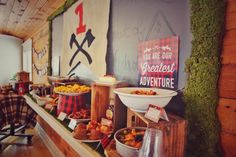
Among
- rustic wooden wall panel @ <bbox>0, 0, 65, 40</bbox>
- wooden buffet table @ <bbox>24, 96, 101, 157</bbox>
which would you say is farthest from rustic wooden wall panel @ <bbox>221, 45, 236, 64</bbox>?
rustic wooden wall panel @ <bbox>0, 0, 65, 40</bbox>

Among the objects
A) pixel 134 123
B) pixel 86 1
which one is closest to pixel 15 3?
pixel 86 1

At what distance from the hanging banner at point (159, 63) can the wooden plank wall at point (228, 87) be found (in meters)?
0.31

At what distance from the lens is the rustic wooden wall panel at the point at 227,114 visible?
39.4 inches

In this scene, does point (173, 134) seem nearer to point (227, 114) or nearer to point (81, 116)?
point (227, 114)

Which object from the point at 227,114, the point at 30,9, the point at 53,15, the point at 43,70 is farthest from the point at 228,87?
the point at 43,70

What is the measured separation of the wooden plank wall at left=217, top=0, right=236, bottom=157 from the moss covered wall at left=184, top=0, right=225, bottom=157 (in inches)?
1.0

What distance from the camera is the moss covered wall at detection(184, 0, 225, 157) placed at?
1030 millimetres

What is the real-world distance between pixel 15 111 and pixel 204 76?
10.1 feet

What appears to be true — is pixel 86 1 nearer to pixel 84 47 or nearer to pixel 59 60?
pixel 84 47

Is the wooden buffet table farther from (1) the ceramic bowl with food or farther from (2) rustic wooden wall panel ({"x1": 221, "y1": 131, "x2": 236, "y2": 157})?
(2) rustic wooden wall panel ({"x1": 221, "y1": 131, "x2": 236, "y2": 157})

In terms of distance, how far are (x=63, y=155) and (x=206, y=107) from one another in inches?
86.5

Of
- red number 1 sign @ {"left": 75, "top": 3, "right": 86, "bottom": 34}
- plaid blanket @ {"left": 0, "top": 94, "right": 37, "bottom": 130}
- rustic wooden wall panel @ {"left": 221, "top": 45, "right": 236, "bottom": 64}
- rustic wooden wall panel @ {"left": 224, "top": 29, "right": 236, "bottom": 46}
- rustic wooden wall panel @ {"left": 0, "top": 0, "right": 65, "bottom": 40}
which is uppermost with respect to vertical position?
rustic wooden wall panel @ {"left": 0, "top": 0, "right": 65, "bottom": 40}

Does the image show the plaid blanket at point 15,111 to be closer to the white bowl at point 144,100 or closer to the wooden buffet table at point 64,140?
the wooden buffet table at point 64,140

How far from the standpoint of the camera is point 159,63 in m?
1.43
